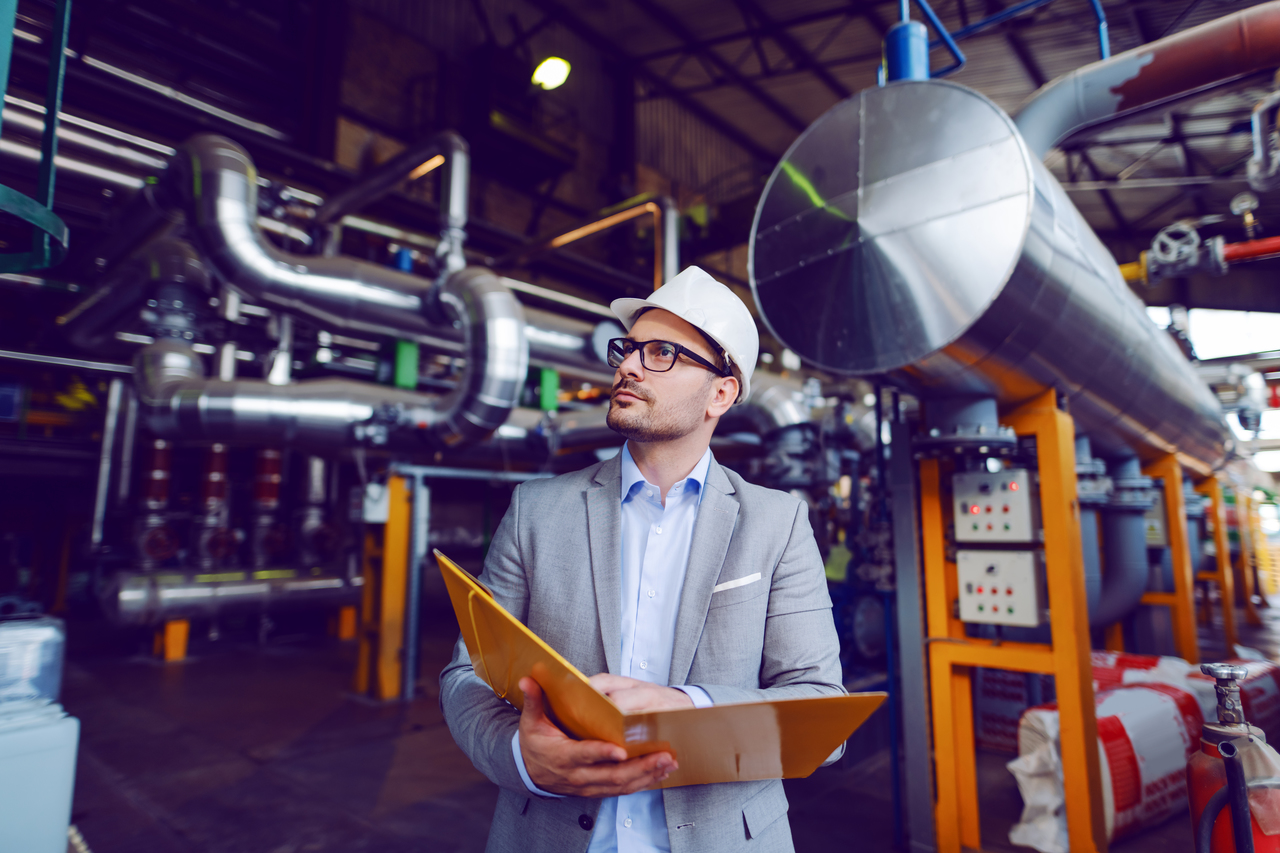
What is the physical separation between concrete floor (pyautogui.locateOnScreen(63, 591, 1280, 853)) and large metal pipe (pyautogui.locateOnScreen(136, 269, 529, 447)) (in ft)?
6.80

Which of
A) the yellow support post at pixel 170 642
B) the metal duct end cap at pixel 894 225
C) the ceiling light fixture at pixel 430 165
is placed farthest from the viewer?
the yellow support post at pixel 170 642

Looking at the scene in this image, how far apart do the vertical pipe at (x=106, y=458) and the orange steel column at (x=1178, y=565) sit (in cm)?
1003

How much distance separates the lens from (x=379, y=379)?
20.5ft

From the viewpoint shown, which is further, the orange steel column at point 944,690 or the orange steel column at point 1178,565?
the orange steel column at point 1178,565

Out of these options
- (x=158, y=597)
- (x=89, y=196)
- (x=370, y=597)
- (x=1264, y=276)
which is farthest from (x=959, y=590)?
(x=1264, y=276)

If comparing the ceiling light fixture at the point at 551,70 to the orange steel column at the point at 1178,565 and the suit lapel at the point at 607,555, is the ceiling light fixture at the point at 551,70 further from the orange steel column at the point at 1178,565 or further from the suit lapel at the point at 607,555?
the orange steel column at the point at 1178,565

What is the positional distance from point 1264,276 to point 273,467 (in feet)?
56.7

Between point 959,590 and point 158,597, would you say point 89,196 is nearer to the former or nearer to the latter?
point 158,597

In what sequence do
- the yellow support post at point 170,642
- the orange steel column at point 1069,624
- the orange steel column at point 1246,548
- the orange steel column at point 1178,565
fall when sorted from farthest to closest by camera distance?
the orange steel column at point 1246,548 → the yellow support post at point 170,642 → the orange steel column at point 1178,565 → the orange steel column at point 1069,624

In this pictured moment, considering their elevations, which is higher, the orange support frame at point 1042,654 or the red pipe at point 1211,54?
the red pipe at point 1211,54

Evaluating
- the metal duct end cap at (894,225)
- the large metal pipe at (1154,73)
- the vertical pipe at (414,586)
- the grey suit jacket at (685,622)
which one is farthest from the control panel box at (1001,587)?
the vertical pipe at (414,586)

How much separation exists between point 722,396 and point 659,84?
11823mm

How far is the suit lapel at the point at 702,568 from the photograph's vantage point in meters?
1.17

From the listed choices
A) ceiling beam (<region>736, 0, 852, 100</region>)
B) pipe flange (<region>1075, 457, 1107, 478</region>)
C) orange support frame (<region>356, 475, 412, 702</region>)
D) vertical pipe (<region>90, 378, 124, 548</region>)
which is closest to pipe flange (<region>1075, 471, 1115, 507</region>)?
pipe flange (<region>1075, 457, 1107, 478</region>)
